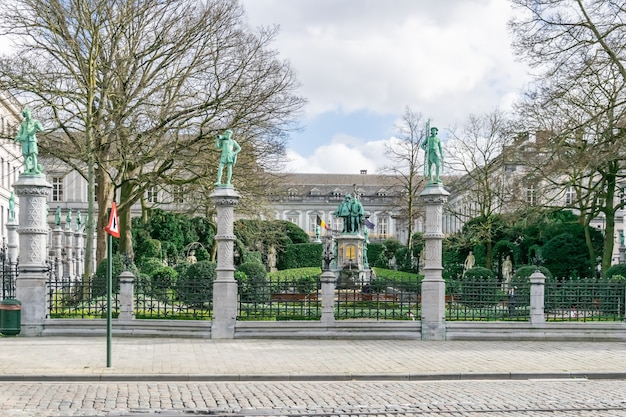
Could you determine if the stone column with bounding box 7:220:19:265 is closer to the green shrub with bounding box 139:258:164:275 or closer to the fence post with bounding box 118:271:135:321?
the green shrub with bounding box 139:258:164:275

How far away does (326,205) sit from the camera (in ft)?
329

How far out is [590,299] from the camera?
18.1 meters

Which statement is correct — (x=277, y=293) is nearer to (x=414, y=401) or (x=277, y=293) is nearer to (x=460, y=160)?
(x=414, y=401)

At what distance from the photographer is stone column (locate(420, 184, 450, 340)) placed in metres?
17.0

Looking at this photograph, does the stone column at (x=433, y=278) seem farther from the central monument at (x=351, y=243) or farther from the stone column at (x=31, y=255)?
the central monument at (x=351, y=243)

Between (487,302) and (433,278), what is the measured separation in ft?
5.57

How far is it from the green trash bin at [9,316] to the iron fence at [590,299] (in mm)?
12797

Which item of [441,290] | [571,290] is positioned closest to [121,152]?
[441,290]

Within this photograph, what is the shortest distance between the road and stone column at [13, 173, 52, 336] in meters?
5.86

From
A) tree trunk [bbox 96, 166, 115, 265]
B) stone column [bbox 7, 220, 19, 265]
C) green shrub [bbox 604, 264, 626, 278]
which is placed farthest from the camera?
stone column [bbox 7, 220, 19, 265]

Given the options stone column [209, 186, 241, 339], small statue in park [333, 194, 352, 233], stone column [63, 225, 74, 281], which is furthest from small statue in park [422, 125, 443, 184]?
stone column [63, 225, 74, 281]

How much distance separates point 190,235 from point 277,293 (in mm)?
31403

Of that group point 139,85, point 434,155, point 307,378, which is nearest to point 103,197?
point 139,85

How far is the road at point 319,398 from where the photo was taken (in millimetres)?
9055
